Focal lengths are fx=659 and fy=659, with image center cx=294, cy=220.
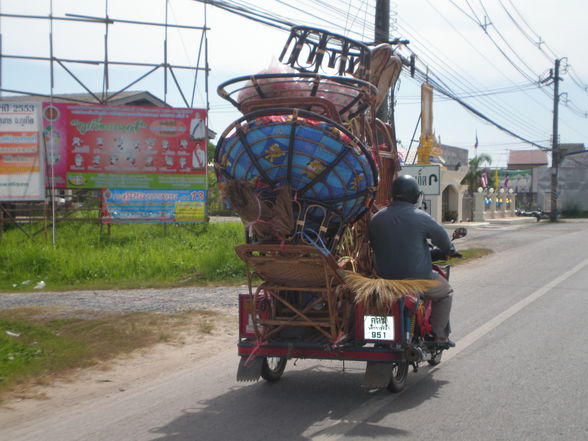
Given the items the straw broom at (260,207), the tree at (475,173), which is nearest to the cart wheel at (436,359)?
the straw broom at (260,207)

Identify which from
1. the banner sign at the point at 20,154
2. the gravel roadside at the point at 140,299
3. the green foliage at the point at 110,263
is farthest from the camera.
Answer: the banner sign at the point at 20,154

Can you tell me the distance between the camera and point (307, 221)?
533 cm

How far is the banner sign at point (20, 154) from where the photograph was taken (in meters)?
17.0

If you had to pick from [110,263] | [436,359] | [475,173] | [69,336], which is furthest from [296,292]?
[475,173]

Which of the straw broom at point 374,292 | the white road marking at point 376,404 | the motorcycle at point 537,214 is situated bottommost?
the white road marking at point 376,404

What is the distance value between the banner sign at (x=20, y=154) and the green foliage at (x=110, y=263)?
130cm

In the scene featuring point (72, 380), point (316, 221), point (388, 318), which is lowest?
point (72, 380)

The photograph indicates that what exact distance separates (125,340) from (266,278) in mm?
3392

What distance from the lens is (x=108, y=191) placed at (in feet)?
59.2

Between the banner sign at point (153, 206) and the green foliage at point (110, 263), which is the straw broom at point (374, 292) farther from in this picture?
the banner sign at point (153, 206)

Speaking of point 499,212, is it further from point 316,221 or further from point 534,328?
point 316,221

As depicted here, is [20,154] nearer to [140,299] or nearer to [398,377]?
→ [140,299]

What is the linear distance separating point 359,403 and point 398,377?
0.45m

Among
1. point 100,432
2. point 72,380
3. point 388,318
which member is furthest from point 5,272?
point 388,318
